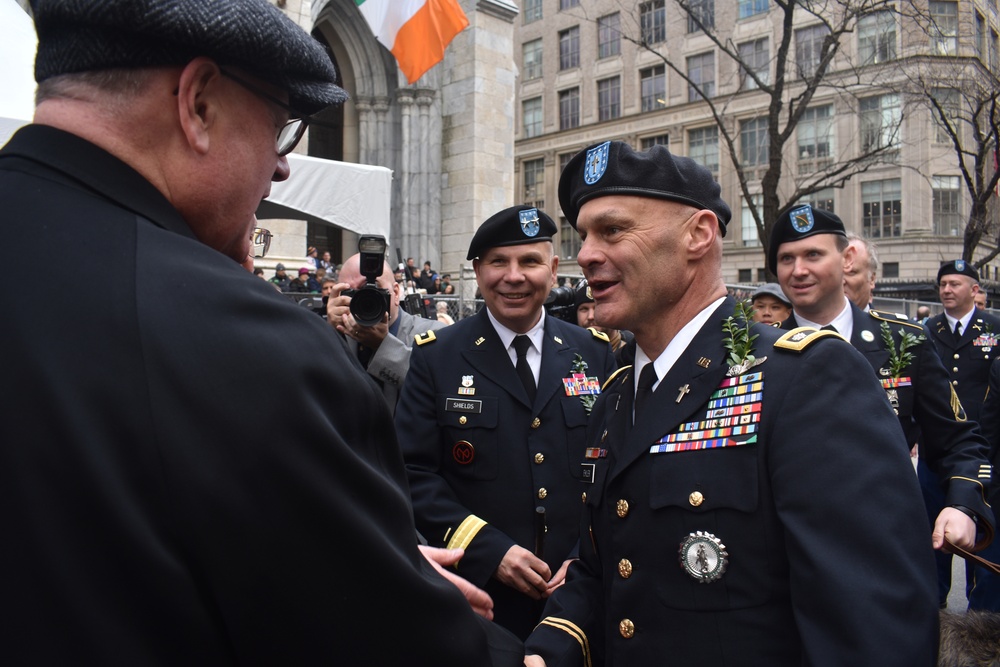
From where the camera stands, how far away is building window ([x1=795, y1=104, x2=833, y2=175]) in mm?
38969

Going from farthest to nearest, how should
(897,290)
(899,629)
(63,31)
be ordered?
(897,290) < (899,629) < (63,31)

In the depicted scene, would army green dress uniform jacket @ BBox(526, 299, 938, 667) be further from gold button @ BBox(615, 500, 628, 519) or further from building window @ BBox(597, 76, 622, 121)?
building window @ BBox(597, 76, 622, 121)

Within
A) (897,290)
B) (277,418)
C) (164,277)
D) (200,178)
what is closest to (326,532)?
(277,418)

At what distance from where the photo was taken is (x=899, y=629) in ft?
5.31

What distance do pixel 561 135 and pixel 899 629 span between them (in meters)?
50.0

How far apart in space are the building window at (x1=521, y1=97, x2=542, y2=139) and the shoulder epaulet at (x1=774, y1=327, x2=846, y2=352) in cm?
5074

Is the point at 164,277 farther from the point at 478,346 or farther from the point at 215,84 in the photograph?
the point at 478,346

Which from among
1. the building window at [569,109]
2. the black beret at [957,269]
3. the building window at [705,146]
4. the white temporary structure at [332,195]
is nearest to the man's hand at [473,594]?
the white temporary structure at [332,195]

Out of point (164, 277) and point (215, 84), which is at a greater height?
point (215, 84)

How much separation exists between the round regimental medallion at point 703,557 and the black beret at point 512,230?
2101mm

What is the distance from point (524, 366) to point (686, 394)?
5.21ft

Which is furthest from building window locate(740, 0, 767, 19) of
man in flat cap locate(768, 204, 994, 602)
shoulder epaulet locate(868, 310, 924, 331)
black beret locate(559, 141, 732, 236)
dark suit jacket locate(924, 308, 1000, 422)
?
black beret locate(559, 141, 732, 236)

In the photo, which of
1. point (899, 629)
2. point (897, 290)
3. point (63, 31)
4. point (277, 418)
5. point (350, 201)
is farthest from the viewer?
point (897, 290)

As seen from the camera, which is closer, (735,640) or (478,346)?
(735,640)
